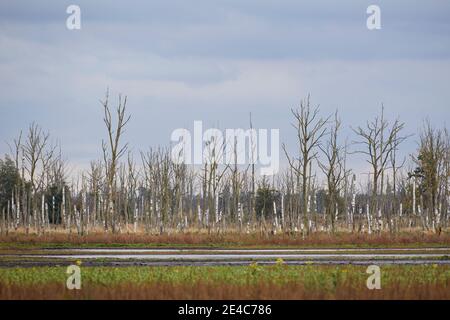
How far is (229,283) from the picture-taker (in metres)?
18.3

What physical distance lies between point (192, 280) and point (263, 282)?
2.04 metres

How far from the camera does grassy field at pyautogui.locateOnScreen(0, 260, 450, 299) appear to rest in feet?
52.9

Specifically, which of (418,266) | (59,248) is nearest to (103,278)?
(418,266)

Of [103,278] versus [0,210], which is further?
[0,210]

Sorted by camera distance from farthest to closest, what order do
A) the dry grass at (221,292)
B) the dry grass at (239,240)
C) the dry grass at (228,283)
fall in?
the dry grass at (239,240) → the dry grass at (228,283) → the dry grass at (221,292)

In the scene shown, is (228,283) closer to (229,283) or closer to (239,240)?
(229,283)

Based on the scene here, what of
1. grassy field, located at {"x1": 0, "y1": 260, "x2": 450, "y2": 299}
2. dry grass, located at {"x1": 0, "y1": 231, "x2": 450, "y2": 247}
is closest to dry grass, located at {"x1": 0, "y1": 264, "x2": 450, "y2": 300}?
grassy field, located at {"x1": 0, "y1": 260, "x2": 450, "y2": 299}

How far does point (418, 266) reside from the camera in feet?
75.2

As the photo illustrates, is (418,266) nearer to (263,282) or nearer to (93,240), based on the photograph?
(263,282)

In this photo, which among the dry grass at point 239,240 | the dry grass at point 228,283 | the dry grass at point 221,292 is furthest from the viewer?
the dry grass at point 239,240

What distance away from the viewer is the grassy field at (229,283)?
52.9 ft

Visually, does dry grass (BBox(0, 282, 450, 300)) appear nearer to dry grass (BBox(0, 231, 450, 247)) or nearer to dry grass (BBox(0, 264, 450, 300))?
dry grass (BBox(0, 264, 450, 300))

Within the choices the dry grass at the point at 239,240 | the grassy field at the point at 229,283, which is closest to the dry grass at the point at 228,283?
the grassy field at the point at 229,283

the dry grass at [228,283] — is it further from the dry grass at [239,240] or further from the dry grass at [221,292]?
the dry grass at [239,240]
